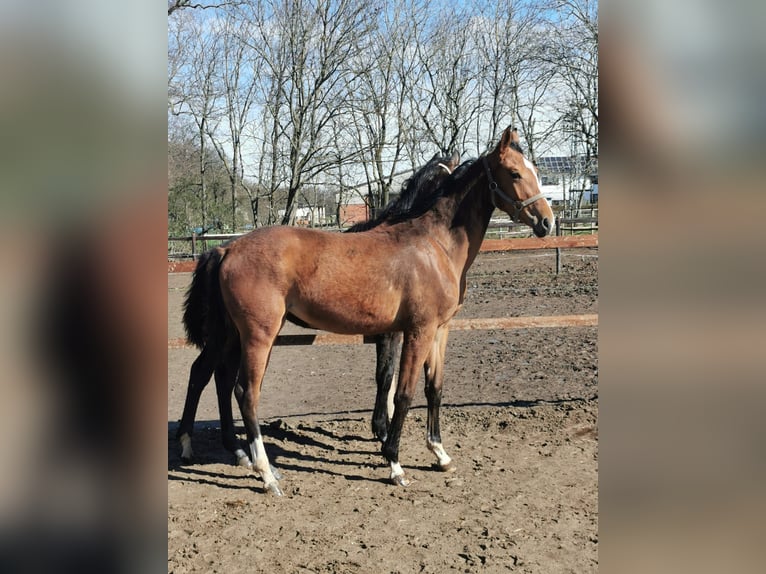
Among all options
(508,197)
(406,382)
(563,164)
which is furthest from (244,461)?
(563,164)

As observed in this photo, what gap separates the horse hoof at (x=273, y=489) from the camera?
11.6 feet

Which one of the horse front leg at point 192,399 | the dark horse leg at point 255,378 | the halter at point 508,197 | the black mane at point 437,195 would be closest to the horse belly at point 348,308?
the dark horse leg at point 255,378

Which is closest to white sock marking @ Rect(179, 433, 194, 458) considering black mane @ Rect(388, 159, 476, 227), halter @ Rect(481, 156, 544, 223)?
black mane @ Rect(388, 159, 476, 227)

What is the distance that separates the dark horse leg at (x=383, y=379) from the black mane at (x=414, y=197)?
2.92 ft

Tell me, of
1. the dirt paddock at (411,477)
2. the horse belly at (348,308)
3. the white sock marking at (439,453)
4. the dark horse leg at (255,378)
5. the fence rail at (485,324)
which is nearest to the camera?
the dirt paddock at (411,477)

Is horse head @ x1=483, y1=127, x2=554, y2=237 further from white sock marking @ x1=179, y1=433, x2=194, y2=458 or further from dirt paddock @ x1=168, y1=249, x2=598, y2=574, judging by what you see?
white sock marking @ x1=179, y1=433, x2=194, y2=458

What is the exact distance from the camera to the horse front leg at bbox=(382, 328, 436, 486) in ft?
12.3

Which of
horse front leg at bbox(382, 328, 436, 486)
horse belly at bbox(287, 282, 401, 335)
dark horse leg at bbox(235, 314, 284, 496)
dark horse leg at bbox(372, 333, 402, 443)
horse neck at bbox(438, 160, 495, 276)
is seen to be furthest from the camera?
dark horse leg at bbox(372, 333, 402, 443)

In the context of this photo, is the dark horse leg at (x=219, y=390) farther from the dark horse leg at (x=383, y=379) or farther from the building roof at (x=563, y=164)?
the building roof at (x=563, y=164)

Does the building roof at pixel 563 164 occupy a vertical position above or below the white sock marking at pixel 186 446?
above

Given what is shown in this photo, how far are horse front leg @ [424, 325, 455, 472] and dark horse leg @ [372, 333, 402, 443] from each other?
1.33 feet
